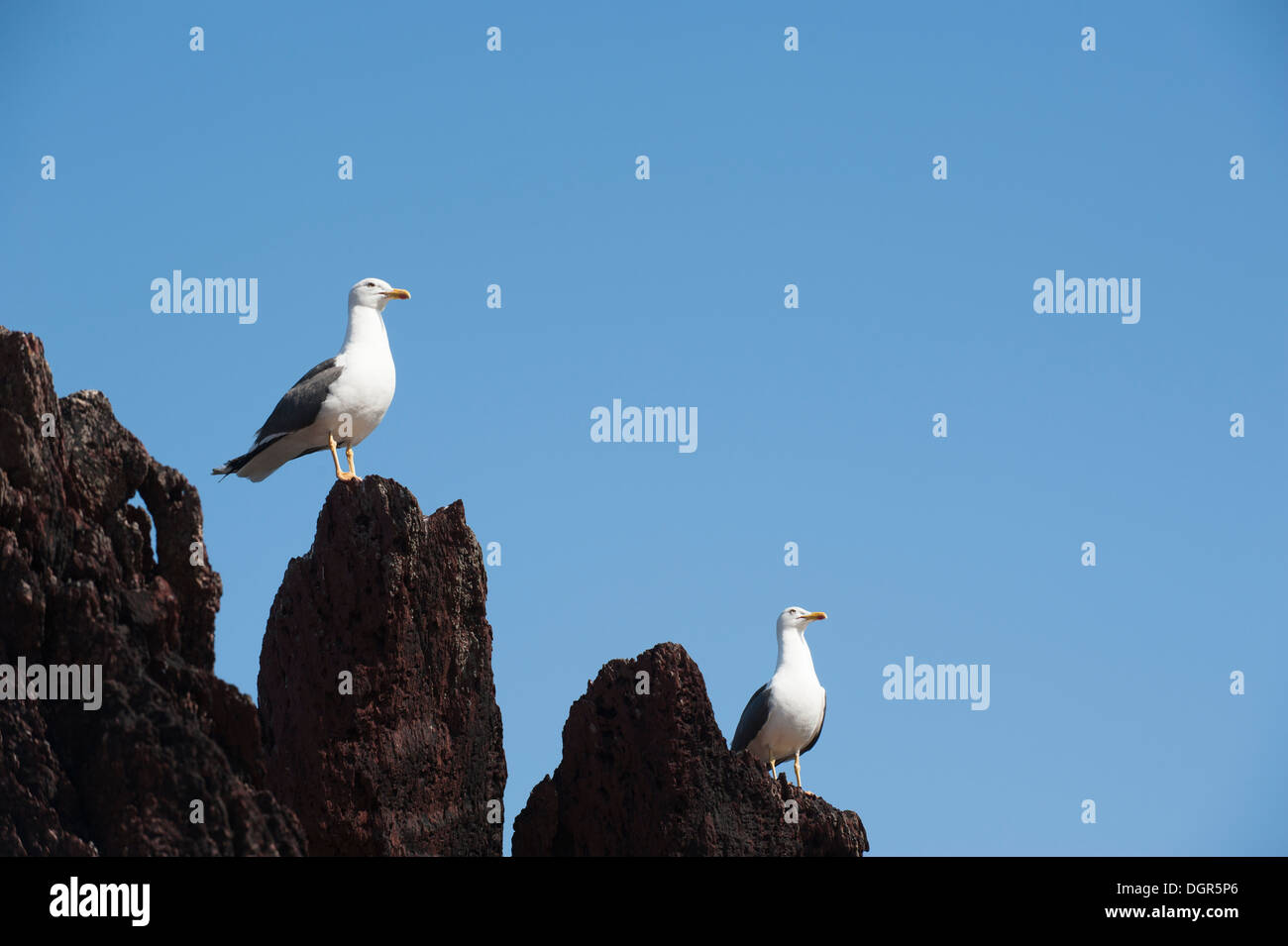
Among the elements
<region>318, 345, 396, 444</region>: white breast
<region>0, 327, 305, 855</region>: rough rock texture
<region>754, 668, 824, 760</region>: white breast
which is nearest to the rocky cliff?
<region>0, 327, 305, 855</region>: rough rock texture

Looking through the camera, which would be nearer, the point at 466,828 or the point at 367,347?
the point at 466,828

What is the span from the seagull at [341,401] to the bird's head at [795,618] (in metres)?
5.91

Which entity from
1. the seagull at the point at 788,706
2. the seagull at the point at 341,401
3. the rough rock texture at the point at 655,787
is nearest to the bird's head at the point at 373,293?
the seagull at the point at 341,401

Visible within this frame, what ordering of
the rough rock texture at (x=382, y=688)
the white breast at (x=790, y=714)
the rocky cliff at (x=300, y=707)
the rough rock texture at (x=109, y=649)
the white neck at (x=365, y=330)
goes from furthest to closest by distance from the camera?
the white breast at (x=790, y=714), the white neck at (x=365, y=330), the rough rock texture at (x=382, y=688), the rocky cliff at (x=300, y=707), the rough rock texture at (x=109, y=649)

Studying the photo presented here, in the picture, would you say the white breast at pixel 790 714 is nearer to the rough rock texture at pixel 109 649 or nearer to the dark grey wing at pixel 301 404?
the dark grey wing at pixel 301 404

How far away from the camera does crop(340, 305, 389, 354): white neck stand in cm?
1834

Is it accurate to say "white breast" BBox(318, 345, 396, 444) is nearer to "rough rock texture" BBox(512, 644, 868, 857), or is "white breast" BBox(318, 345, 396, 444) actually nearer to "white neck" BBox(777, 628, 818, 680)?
"rough rock texture" BBox(512, 644, 868, 857)

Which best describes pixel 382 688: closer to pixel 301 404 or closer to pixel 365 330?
pixel 301 404

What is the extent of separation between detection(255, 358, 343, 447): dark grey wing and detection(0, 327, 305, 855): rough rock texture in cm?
431

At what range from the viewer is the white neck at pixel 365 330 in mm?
18344
